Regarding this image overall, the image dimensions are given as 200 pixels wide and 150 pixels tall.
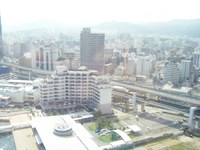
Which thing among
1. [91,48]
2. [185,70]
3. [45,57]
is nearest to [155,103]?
[185,70]

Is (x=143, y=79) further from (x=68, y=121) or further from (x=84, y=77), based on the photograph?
(x=68, y=121)

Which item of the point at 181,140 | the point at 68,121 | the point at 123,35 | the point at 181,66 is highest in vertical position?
the point at 123,35

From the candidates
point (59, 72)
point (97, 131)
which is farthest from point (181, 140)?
point (59, 72)

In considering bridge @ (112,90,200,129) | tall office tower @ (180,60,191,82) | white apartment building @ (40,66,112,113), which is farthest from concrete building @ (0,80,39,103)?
tall office tower @ (180,60,191,82)

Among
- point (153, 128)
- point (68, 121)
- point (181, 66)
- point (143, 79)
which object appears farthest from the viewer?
point (181, 66)

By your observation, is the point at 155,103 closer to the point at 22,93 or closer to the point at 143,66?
the point at 22,93

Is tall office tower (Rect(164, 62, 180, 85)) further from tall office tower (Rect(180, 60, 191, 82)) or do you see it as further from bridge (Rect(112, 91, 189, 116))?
bridge (Rect(112, 91, 189, 116))
